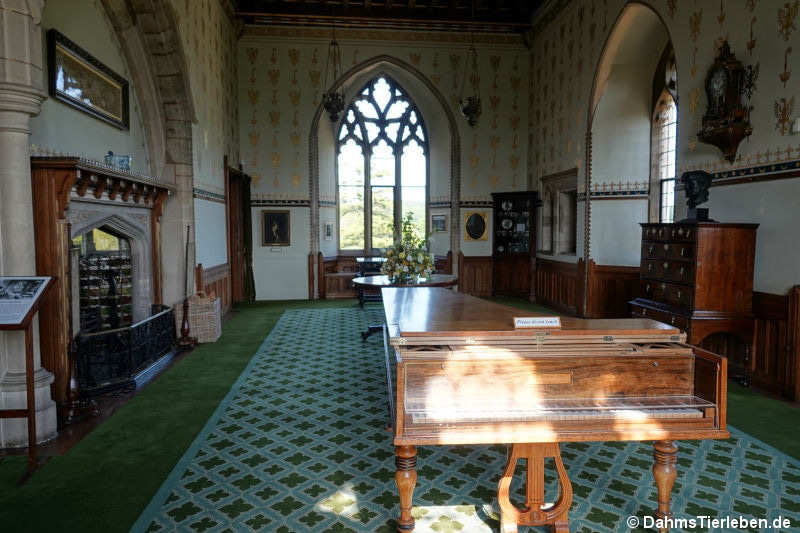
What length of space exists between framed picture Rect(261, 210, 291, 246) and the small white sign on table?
10091 millimetres

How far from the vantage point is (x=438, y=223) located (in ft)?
42.4

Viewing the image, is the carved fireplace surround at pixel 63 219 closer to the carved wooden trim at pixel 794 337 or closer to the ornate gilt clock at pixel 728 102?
the ornate gilt clock at pixel 728 102

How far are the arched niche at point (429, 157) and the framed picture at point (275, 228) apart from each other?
59 cm

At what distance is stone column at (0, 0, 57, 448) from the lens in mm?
3771

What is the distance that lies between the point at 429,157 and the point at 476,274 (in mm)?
3116

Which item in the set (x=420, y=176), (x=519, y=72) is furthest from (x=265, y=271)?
(x=519, y=72)

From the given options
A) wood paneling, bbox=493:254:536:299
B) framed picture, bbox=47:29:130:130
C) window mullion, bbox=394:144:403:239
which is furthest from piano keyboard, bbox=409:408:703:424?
window mullion, bbox=394:144:403:239

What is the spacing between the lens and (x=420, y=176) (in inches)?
528

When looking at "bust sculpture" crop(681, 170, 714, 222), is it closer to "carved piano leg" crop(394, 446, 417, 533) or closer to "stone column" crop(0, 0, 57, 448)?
"carved piano leg" crop(394, 446, 417, 533)

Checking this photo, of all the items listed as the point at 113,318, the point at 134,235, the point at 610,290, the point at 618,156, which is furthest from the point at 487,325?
the point at 618,156

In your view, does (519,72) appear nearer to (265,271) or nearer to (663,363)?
(265,271)

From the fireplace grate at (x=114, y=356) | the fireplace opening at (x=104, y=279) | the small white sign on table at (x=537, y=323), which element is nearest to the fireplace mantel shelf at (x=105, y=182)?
the fireplace opening at (x=104, y=279)

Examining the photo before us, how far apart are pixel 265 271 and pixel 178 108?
5247 mm

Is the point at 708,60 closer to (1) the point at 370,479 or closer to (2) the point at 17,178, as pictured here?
(1) the point at 370,479
